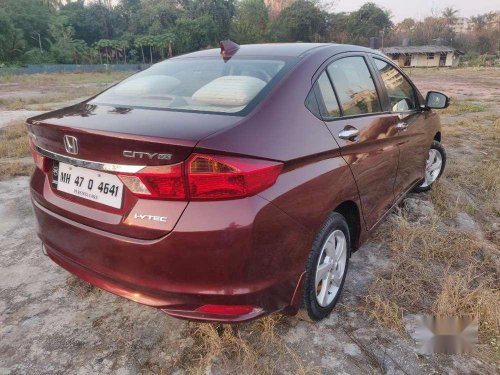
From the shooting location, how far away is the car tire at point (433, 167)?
4.08 metres

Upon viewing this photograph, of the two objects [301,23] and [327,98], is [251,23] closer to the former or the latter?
[301,23]

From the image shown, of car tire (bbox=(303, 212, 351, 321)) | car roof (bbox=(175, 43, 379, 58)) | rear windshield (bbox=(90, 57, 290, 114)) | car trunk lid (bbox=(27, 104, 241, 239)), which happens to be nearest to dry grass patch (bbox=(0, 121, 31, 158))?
rear windshield (bbox=(90, 57, 290, 114))

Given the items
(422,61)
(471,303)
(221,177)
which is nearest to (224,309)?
(221,177)

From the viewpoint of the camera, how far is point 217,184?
147 cm

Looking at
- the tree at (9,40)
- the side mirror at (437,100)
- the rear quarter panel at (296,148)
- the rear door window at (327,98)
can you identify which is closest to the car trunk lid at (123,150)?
the rear quarter panel at (296,148)

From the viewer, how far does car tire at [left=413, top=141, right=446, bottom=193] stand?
13.4ft

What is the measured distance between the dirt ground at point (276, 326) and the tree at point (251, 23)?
55.3 metres

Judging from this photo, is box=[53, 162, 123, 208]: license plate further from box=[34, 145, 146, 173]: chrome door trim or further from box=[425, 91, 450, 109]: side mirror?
box=[425, 91, 450, 109]: side mirror

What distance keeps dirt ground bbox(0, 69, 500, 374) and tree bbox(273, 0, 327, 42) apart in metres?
52.5

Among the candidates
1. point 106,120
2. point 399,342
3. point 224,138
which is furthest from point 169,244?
point 399,342

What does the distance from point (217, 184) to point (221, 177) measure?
0.03m

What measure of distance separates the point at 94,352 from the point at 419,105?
314 centimetres

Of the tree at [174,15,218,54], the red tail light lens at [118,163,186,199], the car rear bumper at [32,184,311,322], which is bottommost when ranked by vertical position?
the car rear bumper at [32,184,311,322]

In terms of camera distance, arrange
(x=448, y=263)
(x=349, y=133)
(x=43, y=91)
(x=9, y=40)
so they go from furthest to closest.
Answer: (x=9, y=40) < (x=43, y=91) < (x=448, y=263) < (x=349, y=133)
